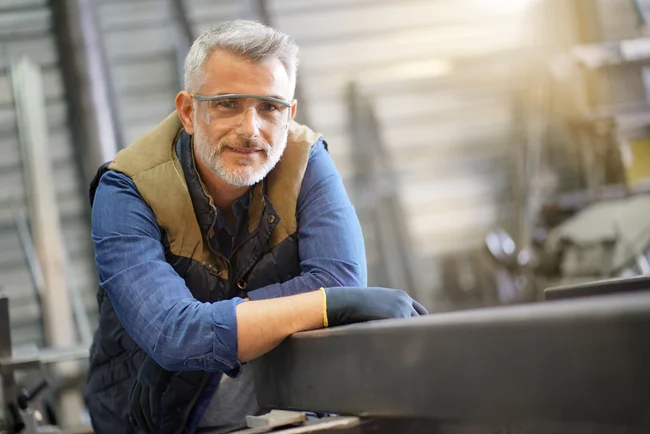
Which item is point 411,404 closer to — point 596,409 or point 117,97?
point 596,409

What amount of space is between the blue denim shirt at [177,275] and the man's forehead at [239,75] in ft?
0.79

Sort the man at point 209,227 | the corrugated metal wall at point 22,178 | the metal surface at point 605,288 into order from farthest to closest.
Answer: the corrugated metal wall at point 22,178
the man at point 209,227
the metal surface at point 605,288

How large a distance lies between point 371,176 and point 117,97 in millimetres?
1900

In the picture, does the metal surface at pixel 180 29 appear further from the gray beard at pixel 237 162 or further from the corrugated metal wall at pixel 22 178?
the gray beard at pixel 237 162

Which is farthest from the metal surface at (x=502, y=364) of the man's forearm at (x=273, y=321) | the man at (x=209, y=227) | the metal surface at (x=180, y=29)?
the metal surface at (x=180, y=29)

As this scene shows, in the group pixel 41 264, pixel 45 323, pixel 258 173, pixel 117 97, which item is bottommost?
pixel 45 323

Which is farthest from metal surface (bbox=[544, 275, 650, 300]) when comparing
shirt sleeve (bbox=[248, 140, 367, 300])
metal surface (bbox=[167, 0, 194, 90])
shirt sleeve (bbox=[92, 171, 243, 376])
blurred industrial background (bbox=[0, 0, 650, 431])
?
metal surface (bbox=[167, 0, 194, 90])

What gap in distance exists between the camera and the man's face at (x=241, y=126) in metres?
1.52

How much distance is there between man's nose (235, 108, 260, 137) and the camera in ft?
5.02

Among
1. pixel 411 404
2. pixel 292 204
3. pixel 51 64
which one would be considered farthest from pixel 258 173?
pixel 51 64

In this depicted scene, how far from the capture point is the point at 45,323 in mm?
5051

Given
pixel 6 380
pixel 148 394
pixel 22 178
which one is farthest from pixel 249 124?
pixel 22 178

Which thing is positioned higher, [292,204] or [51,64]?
[51,64]

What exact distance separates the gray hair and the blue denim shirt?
0.23 metres
